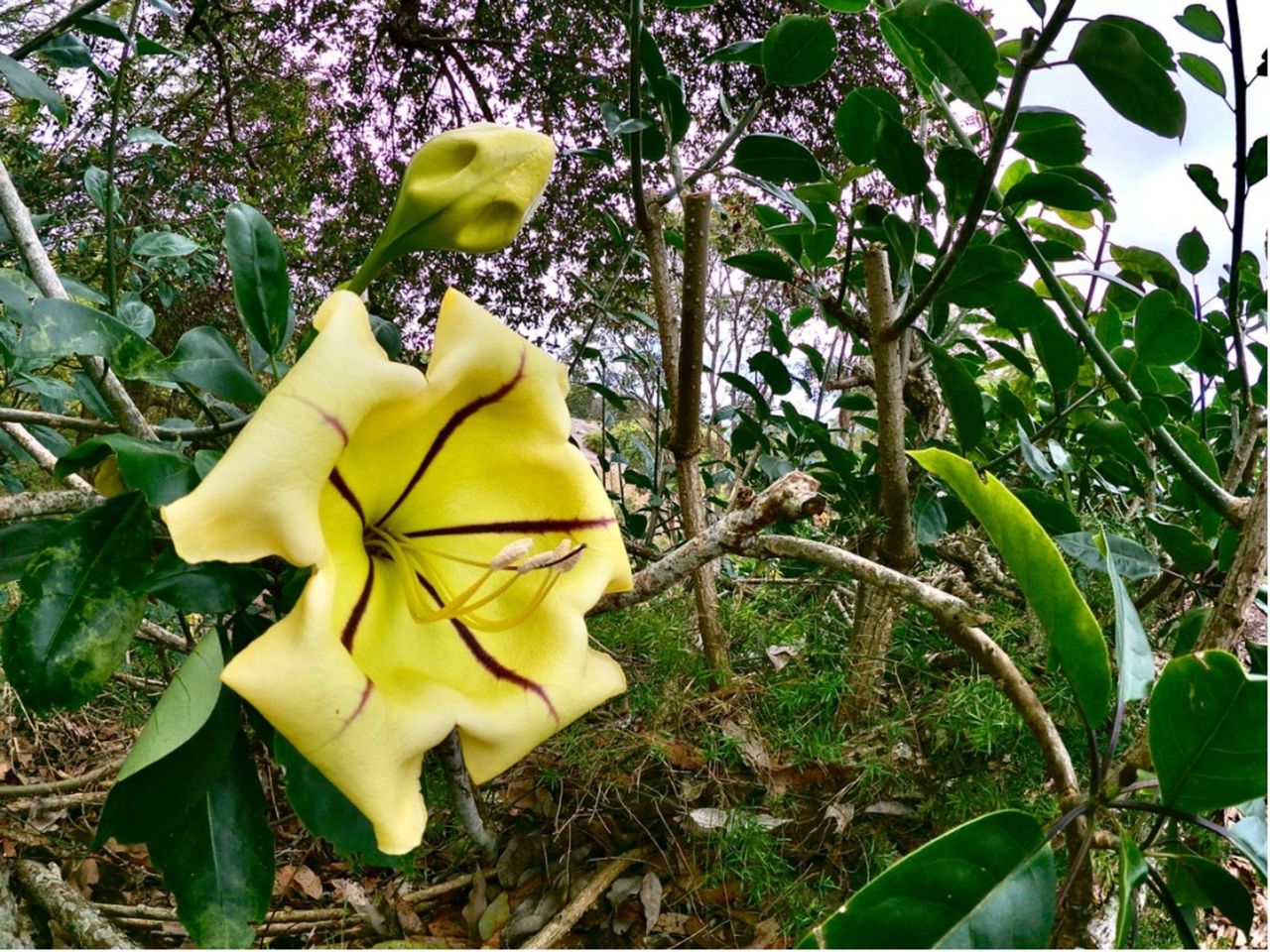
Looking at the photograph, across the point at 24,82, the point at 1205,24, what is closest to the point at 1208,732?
the point at 1205,24

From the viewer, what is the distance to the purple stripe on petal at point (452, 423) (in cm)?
41

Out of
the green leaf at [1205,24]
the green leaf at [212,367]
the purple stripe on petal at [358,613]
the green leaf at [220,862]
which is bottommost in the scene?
the green leaf at [220,862]

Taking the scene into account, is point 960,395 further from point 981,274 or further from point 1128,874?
point 1128,874

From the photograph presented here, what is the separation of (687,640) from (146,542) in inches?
18.8

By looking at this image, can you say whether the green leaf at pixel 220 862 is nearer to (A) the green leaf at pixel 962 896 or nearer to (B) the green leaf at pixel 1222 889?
(A) the green leaf at pixel 962 896

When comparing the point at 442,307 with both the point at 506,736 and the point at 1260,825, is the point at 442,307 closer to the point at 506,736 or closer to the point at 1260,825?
the point at 506,736

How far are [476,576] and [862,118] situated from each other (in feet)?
1.46

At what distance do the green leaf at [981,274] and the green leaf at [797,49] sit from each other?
0.60ft

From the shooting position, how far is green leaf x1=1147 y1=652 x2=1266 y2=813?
1.06 feet

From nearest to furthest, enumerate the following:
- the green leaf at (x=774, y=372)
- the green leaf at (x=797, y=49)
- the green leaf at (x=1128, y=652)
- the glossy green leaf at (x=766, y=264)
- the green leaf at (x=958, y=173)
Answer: the green leaf at (x=1128, y=652)
the green leaf at (x=958, y=173)
the green leaf at (x=797, y=49)
the glossy green leaf at (x=766, y=264)
the green leaf at (x=774, y=372)

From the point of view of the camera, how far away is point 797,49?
64 centimetres

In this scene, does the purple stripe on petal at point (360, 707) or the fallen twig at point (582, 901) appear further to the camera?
the fallen twig at point (582, 901)

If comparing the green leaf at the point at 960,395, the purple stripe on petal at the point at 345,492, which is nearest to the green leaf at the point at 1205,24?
the green leaf at the point at 960,395

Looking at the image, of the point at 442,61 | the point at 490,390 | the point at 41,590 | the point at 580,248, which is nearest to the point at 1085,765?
the point at 490,390
